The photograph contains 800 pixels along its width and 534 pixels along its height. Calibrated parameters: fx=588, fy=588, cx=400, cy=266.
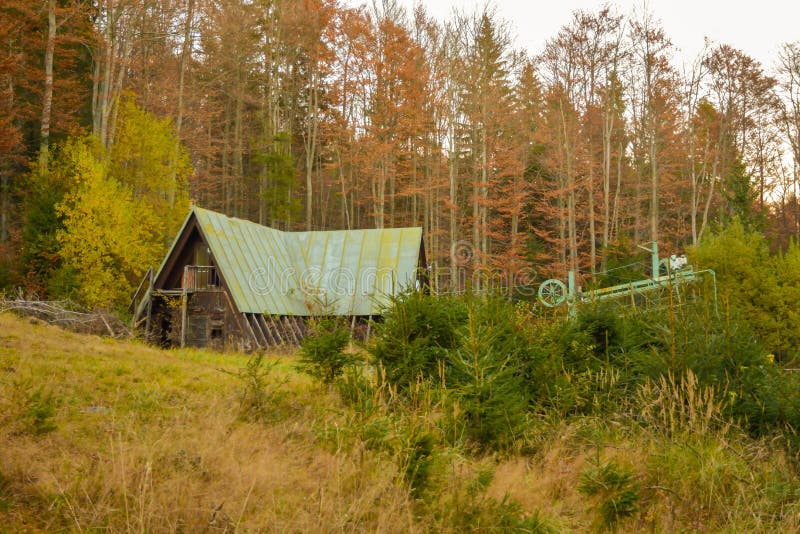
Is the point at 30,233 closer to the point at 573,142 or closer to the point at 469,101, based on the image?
the point at 469,101

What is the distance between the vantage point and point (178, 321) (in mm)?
20656

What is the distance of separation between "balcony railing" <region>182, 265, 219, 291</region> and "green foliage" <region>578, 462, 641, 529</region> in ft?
55.2

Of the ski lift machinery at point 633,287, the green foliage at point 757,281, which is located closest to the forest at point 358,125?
the green foliage at point 757,281

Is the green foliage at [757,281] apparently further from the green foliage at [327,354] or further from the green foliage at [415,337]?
the green foliage at [327,354]

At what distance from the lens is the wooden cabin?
1972cm

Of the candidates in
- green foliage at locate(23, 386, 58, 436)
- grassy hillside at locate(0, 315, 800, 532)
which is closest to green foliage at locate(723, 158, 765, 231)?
grassy hillside at locate(0, 315, 800, 532)

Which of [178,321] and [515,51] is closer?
[178,321]

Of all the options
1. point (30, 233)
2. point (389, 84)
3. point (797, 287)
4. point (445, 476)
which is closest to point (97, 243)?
point (30, 233)

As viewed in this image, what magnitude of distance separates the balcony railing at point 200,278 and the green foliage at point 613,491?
16.8 m

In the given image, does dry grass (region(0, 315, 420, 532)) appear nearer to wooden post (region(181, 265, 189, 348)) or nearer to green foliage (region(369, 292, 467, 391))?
green foliage (region(369, 292, 467, 391))

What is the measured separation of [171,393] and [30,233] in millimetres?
17691

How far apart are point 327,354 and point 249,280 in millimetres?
12380

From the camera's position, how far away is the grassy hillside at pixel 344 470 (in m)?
4.59

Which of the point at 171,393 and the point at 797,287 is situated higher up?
the point at 797,287
